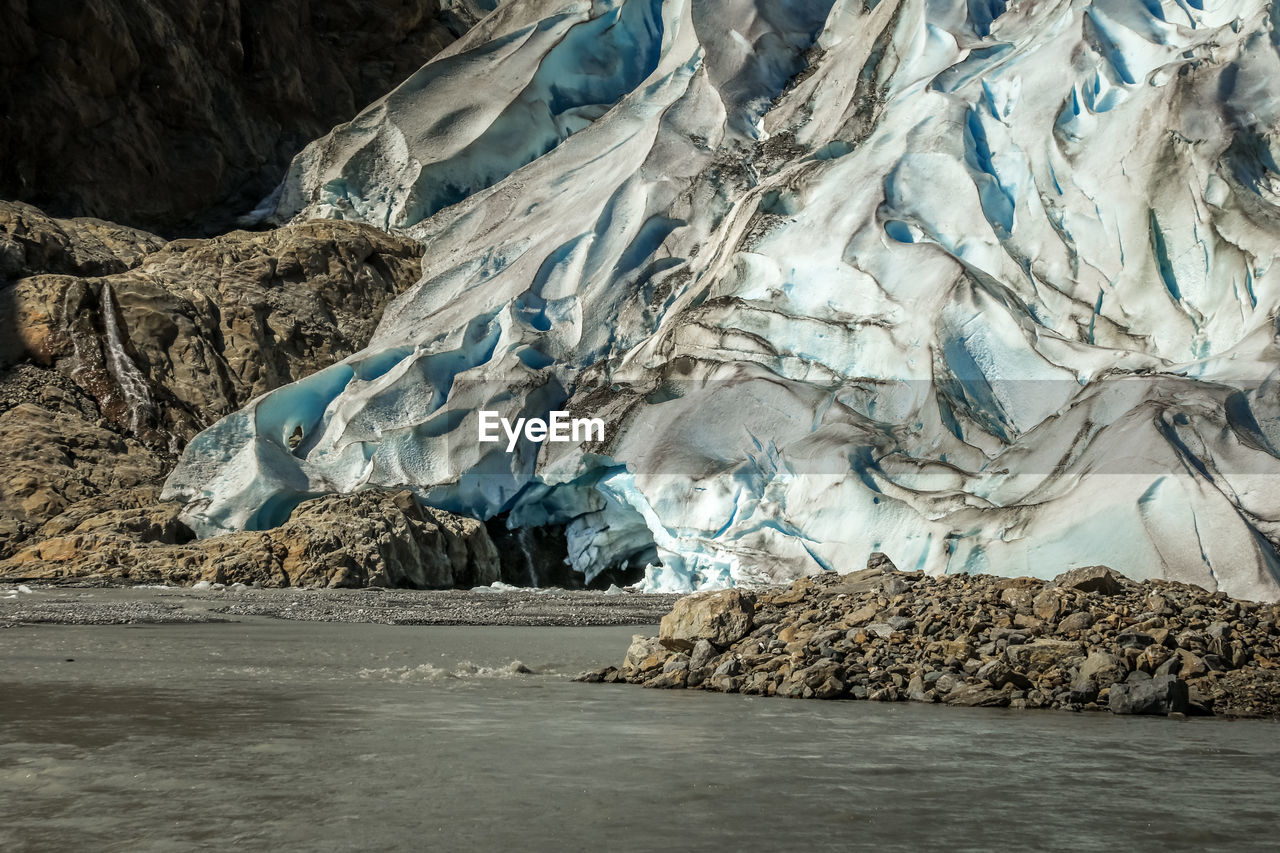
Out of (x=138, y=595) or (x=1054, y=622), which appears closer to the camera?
(x=1054, y=622)

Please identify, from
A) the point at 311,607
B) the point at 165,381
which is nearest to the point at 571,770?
the point at 311,607

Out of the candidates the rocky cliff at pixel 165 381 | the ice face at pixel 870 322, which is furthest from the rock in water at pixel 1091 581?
the rocky cliff at pixel 165 381

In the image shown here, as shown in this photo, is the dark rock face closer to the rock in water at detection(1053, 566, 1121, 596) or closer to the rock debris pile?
the rock debris pile

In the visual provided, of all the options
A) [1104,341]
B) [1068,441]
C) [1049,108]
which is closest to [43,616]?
[1068,441]

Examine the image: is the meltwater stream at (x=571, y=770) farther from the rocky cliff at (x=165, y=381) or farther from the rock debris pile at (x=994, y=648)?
the rocky cliff at (x=165, y=381)

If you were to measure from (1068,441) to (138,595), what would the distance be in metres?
8.56

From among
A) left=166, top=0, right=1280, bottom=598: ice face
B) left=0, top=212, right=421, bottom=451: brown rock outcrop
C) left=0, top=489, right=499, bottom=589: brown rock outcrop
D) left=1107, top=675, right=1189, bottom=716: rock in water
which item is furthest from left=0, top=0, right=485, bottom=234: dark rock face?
left=1107, top=675, right=1189, bottom=716: rock in water

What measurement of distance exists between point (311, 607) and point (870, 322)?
7330 millimetres

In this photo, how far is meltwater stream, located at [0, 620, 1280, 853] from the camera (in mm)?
2893

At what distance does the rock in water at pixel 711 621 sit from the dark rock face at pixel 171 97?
19521 millimetres

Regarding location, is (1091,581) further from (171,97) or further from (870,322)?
(171,97)

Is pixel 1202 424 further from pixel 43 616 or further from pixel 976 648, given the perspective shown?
pixel 43 616

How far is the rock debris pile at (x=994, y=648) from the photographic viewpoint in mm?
5480

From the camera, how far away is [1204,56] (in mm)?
15508
